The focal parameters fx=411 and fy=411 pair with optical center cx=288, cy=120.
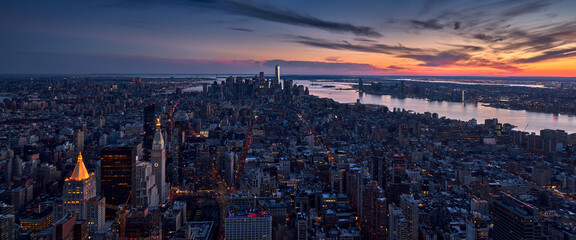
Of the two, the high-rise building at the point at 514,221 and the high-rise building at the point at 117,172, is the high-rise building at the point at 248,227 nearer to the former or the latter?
the high-rise building at the point at 117,172

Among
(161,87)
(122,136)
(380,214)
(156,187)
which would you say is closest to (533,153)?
(380,214)

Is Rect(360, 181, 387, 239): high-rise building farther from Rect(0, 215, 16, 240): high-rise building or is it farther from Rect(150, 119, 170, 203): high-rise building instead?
Rect(0, 215, 16, 240): high-rise building

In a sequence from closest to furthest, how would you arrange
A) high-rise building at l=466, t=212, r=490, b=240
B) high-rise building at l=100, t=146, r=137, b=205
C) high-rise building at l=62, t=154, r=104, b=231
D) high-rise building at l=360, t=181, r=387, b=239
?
high-rise building at l=466, t=212, r=490, b=240
high-rise building at l=62, t=154, r=104, b=231
high-rise building at l=360, t=181, r=387, b=239
high-rise building at l=100, t=146, r=137, b=205

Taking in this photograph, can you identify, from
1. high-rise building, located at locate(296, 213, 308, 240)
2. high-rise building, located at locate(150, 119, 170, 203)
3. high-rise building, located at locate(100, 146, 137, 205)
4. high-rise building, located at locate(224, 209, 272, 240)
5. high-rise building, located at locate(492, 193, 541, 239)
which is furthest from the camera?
high-rise building, located at locate(150, 119, 170, 203)

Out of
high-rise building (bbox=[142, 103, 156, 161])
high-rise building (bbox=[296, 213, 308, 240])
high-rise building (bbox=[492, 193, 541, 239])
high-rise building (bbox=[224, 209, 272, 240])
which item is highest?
high-rise building (bbox=[142, 103, 156, 161])

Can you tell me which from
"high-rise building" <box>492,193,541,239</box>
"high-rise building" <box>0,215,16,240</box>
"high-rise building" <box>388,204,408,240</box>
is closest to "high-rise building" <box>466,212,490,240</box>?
"high-rise building" <box>492,193,541,239</box>

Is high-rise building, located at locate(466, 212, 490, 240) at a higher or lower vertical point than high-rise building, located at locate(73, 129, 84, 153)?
lower

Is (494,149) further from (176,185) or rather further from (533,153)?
(176,185)
